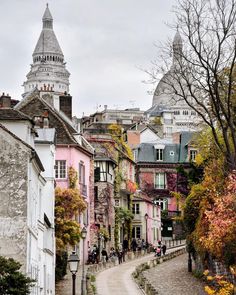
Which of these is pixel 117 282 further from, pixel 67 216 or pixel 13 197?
pixel 13 197

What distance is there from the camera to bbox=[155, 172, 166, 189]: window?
139 meters

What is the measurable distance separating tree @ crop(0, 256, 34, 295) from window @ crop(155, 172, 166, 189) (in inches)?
4057

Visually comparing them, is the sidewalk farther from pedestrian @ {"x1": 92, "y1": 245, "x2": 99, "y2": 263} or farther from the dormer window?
the dormer window

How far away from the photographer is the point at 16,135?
4128 centimetres

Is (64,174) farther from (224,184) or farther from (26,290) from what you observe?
(26,290)

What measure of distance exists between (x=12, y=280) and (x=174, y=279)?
110ft

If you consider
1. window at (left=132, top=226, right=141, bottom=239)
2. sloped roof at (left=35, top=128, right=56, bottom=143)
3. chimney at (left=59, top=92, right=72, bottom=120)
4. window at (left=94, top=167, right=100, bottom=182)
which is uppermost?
chimney at (left=59, top=92, right=72, bottom=120)

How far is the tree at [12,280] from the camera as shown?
3500 cm

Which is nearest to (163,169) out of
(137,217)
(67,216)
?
(137,217)

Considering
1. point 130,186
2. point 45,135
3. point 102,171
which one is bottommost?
point 45,135

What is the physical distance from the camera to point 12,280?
1389 inches

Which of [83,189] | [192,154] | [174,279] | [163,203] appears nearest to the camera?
[174,279]

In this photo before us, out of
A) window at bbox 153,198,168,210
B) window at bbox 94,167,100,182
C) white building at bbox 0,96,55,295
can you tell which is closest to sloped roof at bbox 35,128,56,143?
white building at bbox 0,96,55,295

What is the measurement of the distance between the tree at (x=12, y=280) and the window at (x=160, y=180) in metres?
103
